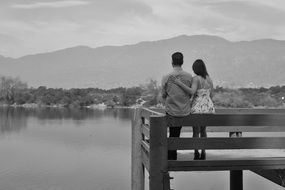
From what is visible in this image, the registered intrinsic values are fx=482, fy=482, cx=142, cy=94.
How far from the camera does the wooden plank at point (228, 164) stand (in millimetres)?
6762

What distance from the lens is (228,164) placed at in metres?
6.82

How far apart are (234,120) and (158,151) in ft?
3.68

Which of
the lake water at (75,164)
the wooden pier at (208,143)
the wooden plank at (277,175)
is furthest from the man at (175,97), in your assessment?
the lake water at (75,164)

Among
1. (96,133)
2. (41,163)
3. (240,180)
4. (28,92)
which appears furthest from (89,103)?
(240,180)

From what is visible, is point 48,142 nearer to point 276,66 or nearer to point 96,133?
point 96,133

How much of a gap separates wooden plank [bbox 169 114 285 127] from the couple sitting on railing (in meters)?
0.18

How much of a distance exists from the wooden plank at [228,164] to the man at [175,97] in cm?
35

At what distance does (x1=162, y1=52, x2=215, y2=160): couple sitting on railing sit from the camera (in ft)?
22.7

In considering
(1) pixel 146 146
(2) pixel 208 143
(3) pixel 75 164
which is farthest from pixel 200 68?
(3) pixel 75 164

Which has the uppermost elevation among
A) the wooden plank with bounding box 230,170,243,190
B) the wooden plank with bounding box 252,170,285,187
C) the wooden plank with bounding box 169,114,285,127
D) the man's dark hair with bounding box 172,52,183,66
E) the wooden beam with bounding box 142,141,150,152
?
the man's dark hair with bounding box 172,52,183,66

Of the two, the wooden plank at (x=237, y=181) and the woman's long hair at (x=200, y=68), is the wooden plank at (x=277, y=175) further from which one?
the wooden plank at (x=237, y=181)

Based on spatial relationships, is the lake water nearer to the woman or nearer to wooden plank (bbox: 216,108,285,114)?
wooden plank (bbox: 216,108,285,114)

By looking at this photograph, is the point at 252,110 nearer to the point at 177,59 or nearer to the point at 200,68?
the point at 200,68

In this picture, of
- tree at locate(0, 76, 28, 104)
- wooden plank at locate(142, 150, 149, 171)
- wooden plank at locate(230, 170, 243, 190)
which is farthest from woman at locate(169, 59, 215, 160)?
tree at locate(0, 76, 28, 104)
